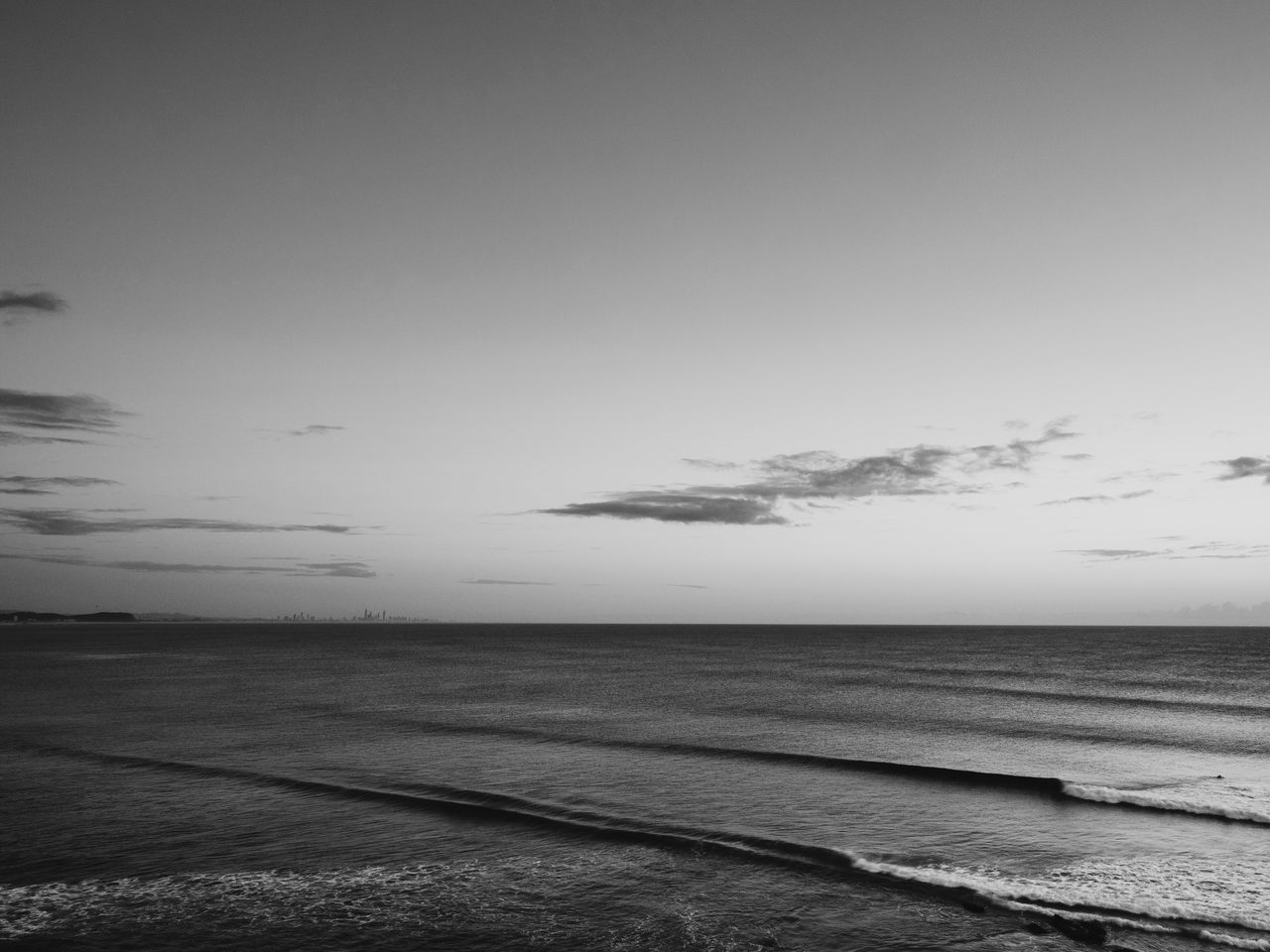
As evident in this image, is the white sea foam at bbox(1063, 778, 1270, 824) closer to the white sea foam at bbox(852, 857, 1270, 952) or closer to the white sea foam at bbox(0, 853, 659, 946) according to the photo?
the white sea foam at bbox(852, 857, 1270, 952)

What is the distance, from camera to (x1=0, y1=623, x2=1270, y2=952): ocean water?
19.0m

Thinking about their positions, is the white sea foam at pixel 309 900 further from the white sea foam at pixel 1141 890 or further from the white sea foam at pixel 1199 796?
the white sea foam at pixel 1199 796

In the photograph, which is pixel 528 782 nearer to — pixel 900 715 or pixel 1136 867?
pixel 1136 867

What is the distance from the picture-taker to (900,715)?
57500 millimetres

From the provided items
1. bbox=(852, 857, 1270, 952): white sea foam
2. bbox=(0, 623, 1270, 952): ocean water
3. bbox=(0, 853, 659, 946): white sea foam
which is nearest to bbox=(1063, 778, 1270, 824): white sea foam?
bbox=(0, 623, 1270, 952): ocean water

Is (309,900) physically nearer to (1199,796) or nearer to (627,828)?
(627,828)

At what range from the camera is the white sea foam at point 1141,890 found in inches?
755

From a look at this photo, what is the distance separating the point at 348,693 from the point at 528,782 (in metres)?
42.6

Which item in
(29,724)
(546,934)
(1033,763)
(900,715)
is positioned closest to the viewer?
(546,934)

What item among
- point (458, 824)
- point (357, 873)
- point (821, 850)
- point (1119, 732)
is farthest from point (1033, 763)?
point (357, 873)

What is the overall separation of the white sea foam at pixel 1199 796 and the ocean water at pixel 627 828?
0.56 ft

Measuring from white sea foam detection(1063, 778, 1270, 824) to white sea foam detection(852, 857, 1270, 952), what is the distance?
272 inches

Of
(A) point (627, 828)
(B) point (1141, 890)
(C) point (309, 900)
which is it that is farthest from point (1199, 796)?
(C) point (309, 900)

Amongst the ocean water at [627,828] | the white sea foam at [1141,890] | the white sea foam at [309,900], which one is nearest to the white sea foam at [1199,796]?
the ocean water at [627,828]
